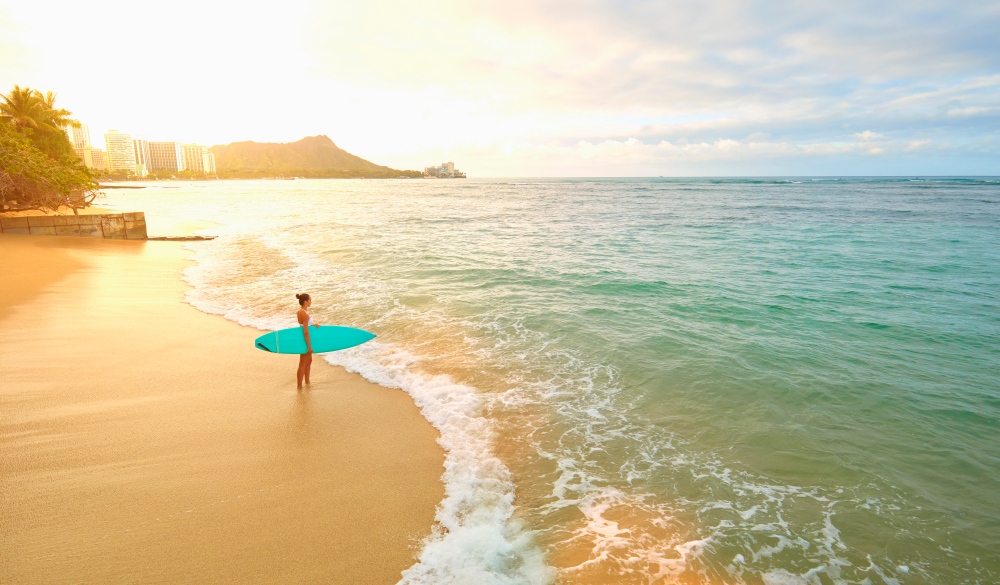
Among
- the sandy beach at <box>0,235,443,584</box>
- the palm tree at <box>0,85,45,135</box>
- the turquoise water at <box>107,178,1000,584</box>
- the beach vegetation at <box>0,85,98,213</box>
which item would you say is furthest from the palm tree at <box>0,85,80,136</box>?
the sandy beach at <box>0,235,443,584</box>

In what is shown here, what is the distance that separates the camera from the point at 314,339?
8266 millimetres

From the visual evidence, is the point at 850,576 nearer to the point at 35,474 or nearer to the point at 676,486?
the point at 676,486

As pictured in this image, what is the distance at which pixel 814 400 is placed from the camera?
294 inches

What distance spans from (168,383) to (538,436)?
19.9 ft

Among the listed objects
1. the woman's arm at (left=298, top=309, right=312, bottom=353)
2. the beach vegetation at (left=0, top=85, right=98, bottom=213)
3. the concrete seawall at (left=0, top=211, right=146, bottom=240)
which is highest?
the beach vegetation at (left=0, top=85, right=98, bottom=213)

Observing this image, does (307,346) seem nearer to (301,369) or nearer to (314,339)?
(301,369)

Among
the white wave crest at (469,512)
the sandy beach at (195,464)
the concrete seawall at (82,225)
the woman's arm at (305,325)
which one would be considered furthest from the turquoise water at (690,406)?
the concrete seawall at (82,225)

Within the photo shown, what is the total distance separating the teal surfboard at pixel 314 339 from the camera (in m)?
7.73

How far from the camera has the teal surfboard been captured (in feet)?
25.3

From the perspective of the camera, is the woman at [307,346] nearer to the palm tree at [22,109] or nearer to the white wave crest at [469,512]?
the white wave crest at [469,512]

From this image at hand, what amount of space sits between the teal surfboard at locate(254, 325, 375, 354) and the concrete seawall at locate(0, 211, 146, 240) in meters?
21.4

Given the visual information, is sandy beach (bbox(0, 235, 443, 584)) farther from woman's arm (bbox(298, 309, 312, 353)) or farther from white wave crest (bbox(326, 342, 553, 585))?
woman's arm (bbox(298, 309, 312, 353))

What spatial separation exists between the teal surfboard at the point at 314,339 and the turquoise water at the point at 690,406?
708 mm

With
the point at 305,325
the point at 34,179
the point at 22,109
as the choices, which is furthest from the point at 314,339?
the point at 22,109
